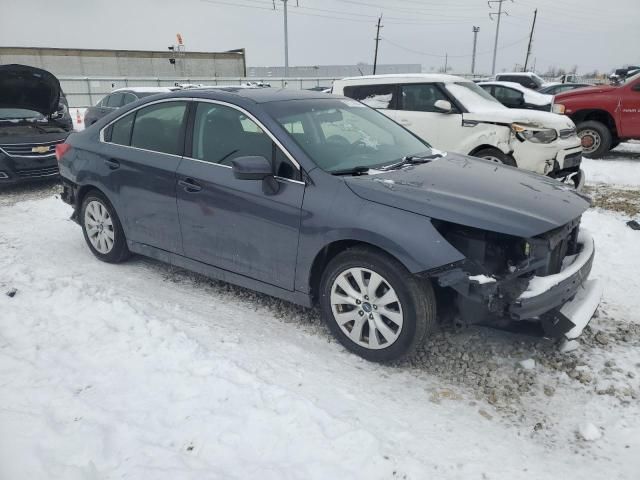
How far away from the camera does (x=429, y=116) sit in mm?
7750

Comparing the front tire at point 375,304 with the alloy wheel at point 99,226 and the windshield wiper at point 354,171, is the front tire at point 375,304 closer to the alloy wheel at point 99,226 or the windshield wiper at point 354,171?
the windshield wiper at point 354,171

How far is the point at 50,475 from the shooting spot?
2.34 meters

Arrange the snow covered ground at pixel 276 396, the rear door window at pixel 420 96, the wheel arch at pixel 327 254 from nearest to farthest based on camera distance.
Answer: the snow covered ground at pixel 276 396, the wheel arch at pixel 327 254, the rear door window at pixel 420 96

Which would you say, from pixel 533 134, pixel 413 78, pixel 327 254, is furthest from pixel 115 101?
pixel 327 254

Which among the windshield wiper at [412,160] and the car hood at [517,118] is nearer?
the windshield wiper at [412,160]

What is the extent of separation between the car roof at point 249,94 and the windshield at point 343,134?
10 centimetres

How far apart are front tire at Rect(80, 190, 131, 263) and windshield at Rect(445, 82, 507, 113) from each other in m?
5.39

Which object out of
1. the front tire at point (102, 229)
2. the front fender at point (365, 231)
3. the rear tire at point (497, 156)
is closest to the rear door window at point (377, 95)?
the rear tire at point (497, 156)

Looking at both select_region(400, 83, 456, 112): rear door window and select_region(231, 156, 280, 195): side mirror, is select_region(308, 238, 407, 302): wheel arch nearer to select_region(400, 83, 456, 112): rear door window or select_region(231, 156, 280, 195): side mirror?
select_region(231, 156, 280, 195): side mirror

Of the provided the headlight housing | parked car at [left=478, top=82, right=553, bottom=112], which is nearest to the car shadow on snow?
the headlight housing

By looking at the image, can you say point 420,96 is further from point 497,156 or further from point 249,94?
point 249,94

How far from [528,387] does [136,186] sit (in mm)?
3478

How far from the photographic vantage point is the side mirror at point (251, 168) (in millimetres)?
3369

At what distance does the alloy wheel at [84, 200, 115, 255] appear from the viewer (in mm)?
4801
